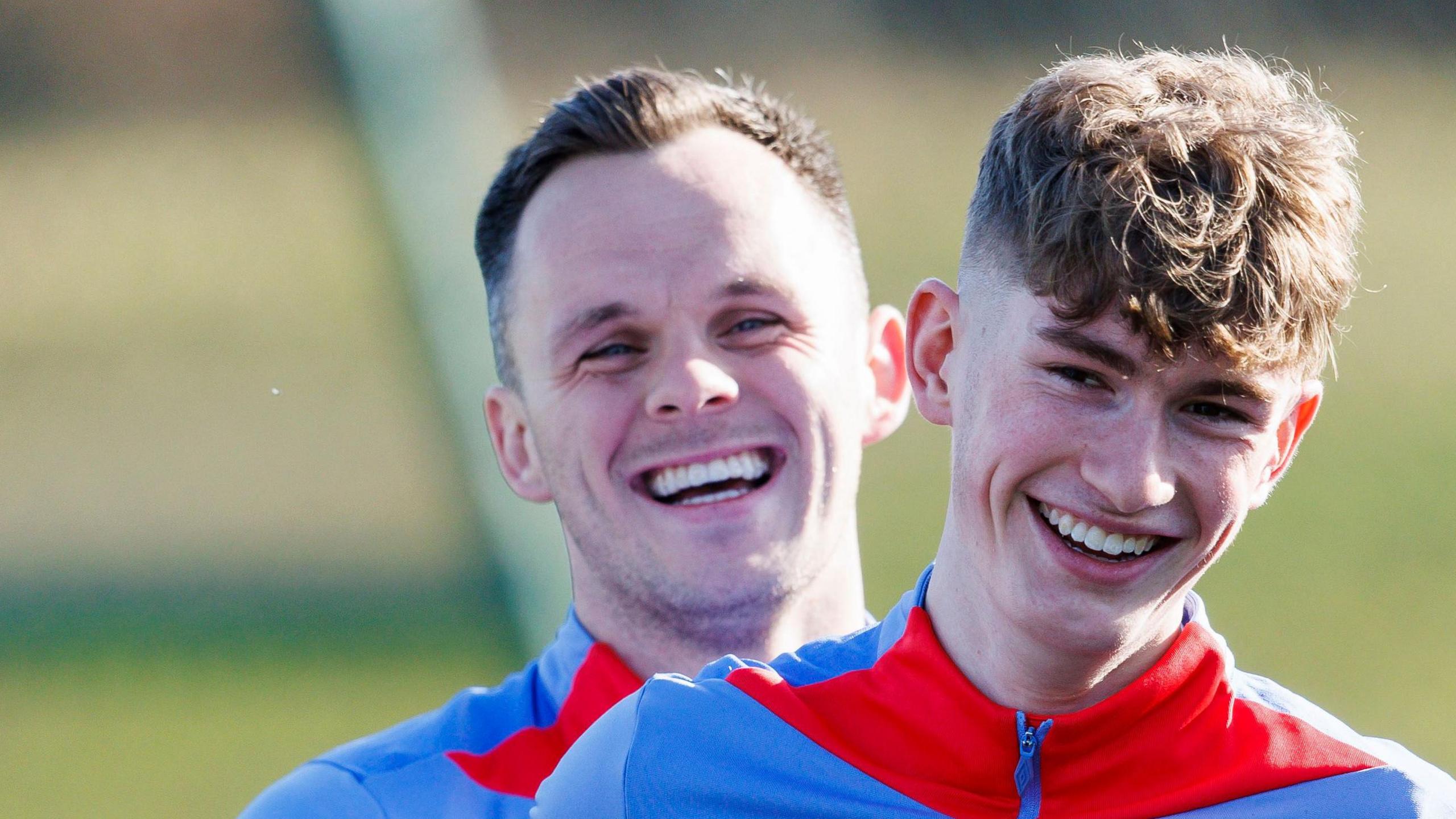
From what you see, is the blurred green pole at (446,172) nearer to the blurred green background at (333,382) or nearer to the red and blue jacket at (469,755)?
the blurred green background at (333,382)

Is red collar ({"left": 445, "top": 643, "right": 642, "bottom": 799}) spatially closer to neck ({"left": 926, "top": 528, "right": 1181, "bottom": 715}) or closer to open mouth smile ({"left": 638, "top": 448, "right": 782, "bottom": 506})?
open mouth smile ({"left": 638, "top": 448, "right": 782, "bottom": 506})

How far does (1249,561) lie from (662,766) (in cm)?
565

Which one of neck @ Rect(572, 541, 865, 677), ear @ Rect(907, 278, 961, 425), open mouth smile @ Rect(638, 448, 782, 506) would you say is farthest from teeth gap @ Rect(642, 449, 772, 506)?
ear @ Rect(907, 278, 961, 425)

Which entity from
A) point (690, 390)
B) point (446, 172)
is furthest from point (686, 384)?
point (446, 172)

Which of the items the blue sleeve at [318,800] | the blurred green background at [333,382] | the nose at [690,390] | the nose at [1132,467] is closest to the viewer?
the nose at [1132,467]

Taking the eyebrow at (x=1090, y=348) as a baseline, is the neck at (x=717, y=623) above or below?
below

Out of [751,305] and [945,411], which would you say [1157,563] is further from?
[751,305]

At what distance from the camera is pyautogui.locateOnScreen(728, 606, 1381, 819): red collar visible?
3.82ft

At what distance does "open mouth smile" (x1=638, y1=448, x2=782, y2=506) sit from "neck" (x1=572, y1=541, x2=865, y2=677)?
0.45ft

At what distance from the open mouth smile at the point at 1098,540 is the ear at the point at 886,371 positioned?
92 centimetres

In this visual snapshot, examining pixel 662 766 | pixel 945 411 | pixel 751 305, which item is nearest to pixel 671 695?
pixel 662 766

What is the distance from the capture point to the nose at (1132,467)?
1.09 m

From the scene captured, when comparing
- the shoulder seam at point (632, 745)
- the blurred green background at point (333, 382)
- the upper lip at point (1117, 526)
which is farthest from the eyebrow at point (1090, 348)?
the blurred green background at point (333, 382)

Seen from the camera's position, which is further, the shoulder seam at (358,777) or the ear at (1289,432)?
the shoulder seam at (358,777)
